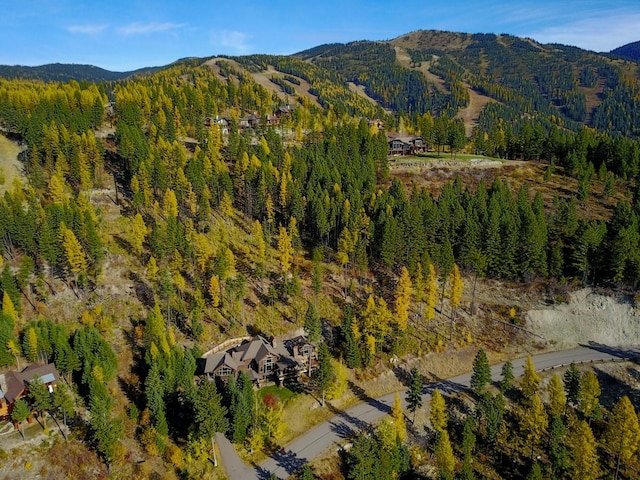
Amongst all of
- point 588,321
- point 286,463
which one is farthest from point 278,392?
point 588,321

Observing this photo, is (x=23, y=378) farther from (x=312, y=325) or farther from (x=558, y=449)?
(x=558, y=449)

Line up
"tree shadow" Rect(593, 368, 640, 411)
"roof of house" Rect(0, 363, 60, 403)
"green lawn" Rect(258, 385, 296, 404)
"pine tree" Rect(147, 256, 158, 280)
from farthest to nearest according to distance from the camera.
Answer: "pine tree" Rect(147, 256, 158, 280) < "green lawn" Rect(258, 385, 296, 404) < "tree shadow" Rect(593, 368, 640, 411) < "roof of house" Rect(0, 363, 60, 403)

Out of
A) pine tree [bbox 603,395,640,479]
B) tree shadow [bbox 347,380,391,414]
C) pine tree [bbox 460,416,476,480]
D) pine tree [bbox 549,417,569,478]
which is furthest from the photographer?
tree shadow [bbox 347,380,391,414]

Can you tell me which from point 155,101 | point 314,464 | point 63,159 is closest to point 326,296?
point 314,464

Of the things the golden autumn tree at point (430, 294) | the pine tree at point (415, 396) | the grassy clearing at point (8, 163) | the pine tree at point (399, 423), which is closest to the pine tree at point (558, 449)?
the pine tree at point (415, 396)

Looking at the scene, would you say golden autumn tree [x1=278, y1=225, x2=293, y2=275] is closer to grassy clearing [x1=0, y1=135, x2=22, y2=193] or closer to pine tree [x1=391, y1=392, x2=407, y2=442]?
pine tree [x1=391, y1=392, x2=407, y2=442]

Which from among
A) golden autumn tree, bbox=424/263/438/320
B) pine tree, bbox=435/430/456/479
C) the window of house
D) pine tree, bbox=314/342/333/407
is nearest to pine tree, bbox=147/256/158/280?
the window of house

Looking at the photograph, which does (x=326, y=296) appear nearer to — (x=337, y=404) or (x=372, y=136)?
(x=337, y=404)
